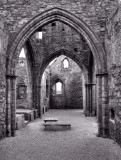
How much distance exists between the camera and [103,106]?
5781mm

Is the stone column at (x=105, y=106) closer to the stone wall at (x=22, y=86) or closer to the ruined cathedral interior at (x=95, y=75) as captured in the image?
the ruined cathedral interior at (x=95, y=75)

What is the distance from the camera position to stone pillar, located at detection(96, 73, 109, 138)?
5.72 metres

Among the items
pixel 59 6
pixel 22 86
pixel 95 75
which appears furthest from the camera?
pixel 22 86

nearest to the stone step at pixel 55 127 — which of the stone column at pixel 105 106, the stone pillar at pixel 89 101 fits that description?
the stone column at pixel 105 106

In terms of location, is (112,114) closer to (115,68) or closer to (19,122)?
(115,68)

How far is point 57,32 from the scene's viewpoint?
11.9 meters

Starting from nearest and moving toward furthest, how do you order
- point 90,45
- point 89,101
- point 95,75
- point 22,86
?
point 90,45 < point 95,75 < point 89,101 < point 22,86

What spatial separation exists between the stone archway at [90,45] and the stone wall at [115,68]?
32 centimetres

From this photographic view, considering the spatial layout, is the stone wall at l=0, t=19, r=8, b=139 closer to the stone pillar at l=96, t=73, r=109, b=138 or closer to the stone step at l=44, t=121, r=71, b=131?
the stone step at l=44, t=121, r=71, b=131

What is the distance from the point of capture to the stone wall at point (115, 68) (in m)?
4.58

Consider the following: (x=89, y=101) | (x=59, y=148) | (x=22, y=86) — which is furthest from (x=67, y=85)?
(x=59, y=148)

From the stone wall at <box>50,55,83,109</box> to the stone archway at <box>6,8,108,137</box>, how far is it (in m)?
11.5

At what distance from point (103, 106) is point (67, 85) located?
11919 mm

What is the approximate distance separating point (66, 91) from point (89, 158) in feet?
45.3
